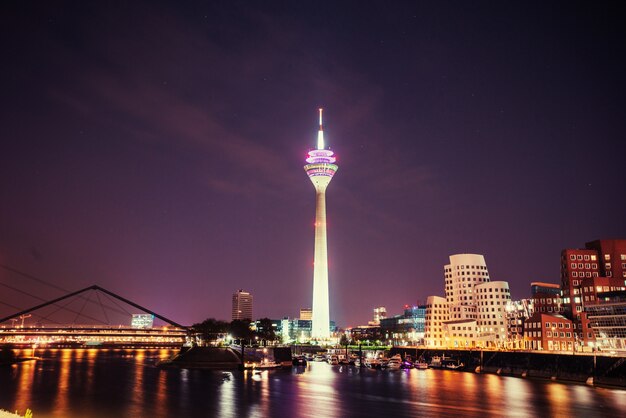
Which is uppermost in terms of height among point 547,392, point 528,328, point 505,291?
point 505,291

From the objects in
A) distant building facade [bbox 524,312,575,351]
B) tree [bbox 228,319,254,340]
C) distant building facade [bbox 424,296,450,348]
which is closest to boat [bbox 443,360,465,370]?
distant building facade [bbox 524,312,575,351]

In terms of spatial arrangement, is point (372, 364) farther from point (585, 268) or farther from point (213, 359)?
point (585, 268)

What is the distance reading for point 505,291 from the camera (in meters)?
157

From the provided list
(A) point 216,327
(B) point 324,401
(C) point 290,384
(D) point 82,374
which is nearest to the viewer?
(B) point 324,401

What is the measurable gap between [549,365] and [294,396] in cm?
5455

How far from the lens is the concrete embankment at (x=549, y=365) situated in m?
81.4

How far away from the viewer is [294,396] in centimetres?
6269

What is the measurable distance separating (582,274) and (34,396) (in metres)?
115

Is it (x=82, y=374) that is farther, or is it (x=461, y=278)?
(x=461, y=278)

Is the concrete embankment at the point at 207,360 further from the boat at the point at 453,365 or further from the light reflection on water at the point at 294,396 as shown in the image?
the boat at the point at 453,365

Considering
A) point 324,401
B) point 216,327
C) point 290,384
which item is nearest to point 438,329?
point 216,327

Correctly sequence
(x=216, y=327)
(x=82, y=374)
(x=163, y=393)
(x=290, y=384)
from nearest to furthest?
(x=163, y=393)
(x=290, y=384)
(x=82, y=374)
(x=216, y=327)

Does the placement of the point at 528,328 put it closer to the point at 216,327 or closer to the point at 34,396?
the point at 216,327

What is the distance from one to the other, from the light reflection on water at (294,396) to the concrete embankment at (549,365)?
7.06 m
